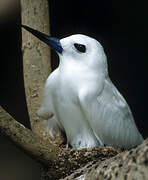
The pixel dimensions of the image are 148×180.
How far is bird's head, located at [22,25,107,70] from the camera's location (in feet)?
11.5

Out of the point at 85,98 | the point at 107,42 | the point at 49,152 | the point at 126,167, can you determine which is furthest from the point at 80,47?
the point at 107,42

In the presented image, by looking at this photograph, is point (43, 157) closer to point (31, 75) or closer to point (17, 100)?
point (31, 75)

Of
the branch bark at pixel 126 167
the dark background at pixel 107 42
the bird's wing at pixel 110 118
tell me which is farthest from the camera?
the dark background at pixel 107 42

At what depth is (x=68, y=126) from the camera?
3.62 meters

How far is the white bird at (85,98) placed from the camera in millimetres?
3443

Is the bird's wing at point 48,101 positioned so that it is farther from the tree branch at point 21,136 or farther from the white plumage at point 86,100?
the tree branch at point 21,136

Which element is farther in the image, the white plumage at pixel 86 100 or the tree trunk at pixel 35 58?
the tree trunk at pixel 35 58

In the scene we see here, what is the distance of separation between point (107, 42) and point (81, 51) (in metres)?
1.75

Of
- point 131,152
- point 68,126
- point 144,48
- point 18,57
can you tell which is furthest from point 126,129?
point 18,57

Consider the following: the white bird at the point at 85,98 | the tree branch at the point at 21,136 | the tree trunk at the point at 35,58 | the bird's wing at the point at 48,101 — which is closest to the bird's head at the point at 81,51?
the white bird at the point at 85,98

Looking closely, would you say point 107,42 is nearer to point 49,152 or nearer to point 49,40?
→ point 49,40

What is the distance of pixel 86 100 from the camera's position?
3.36m

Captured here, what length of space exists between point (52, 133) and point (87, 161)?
532 mm

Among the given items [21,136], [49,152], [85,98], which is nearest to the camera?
[21,136]
